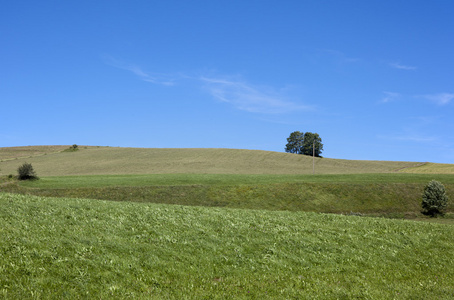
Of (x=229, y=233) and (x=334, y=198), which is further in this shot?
(x=334, y=198)

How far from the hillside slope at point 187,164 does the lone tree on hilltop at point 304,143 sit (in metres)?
32.6

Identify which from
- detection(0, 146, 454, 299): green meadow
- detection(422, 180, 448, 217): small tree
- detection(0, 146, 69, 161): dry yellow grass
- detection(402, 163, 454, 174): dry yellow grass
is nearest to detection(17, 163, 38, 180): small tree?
detection(0, 146, 454, 299): green meadow

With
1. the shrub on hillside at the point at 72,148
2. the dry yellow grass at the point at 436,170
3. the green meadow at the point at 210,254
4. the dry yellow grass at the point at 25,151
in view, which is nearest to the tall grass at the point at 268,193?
the green meadow at the point at 210,254

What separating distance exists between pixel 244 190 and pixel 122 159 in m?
62.5

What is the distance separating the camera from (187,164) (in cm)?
9006

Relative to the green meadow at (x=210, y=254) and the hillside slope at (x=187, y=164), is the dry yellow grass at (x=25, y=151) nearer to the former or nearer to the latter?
the hillside slope at (x=187, y=164)

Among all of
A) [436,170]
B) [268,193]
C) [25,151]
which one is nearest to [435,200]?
[268,193]

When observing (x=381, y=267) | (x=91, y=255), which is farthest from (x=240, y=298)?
(x=381, y=267)

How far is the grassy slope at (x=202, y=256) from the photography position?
12094 mm

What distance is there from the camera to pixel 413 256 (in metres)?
18.3

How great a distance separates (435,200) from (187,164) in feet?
193

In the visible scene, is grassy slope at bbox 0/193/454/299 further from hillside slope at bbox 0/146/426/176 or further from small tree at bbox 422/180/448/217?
hillside slope at bbox 0/146/426/176

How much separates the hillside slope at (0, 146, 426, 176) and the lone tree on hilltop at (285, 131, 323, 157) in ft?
107

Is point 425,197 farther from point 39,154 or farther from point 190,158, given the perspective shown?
point 39,154
